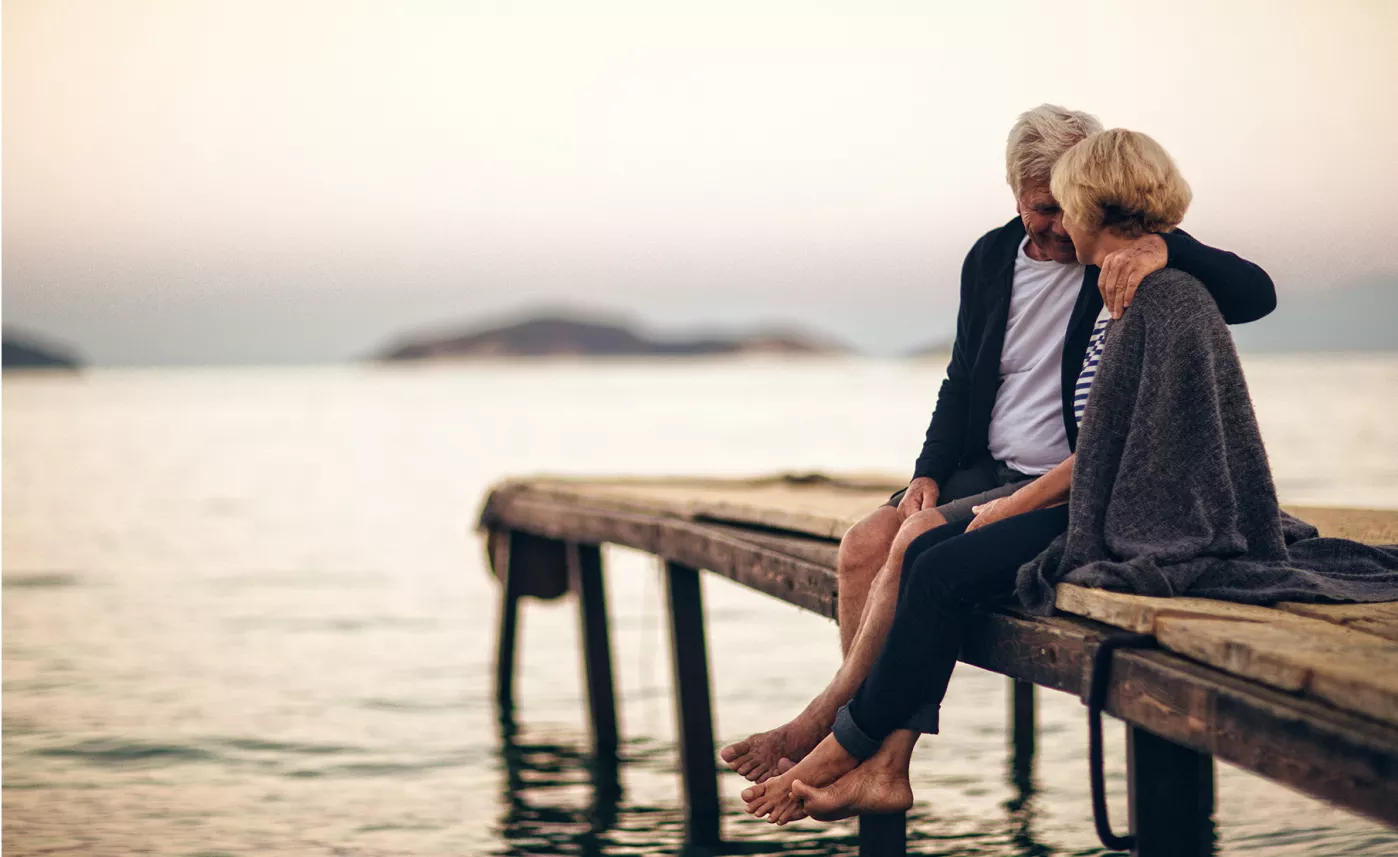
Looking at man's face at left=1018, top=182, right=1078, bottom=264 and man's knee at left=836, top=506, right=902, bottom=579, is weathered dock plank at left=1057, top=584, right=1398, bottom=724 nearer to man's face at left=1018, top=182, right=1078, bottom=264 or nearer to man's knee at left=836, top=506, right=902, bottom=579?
man's knee at left=836, top=506, right=902, bottom=579

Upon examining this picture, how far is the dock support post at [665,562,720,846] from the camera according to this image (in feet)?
21.2

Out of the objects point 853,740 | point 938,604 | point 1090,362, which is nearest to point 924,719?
point 853,740

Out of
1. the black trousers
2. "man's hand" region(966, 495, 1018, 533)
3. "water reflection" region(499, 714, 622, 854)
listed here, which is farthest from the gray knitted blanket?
"water reflection" region(499, 714, 622, 854)

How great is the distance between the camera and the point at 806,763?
350 centimetres

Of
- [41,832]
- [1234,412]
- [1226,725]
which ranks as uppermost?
[1234,412]

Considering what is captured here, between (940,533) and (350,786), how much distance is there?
5.61m

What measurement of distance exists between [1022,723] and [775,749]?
16.1 ft

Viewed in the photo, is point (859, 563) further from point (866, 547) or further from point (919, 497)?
point (919, 497)

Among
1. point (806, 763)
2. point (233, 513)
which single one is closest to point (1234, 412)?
point (806, 763)

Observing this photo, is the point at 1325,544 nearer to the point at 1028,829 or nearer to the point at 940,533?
the point at 940,533

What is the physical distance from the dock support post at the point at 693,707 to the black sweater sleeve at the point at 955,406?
8.11ft

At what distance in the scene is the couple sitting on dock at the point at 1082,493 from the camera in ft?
10.3

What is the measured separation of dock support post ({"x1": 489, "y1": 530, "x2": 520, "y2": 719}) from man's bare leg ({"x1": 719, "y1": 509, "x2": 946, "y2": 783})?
553 cm

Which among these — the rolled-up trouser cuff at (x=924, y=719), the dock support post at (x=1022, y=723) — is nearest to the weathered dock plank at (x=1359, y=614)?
the rolled-up trouser cuff at (x=924, y=719)
